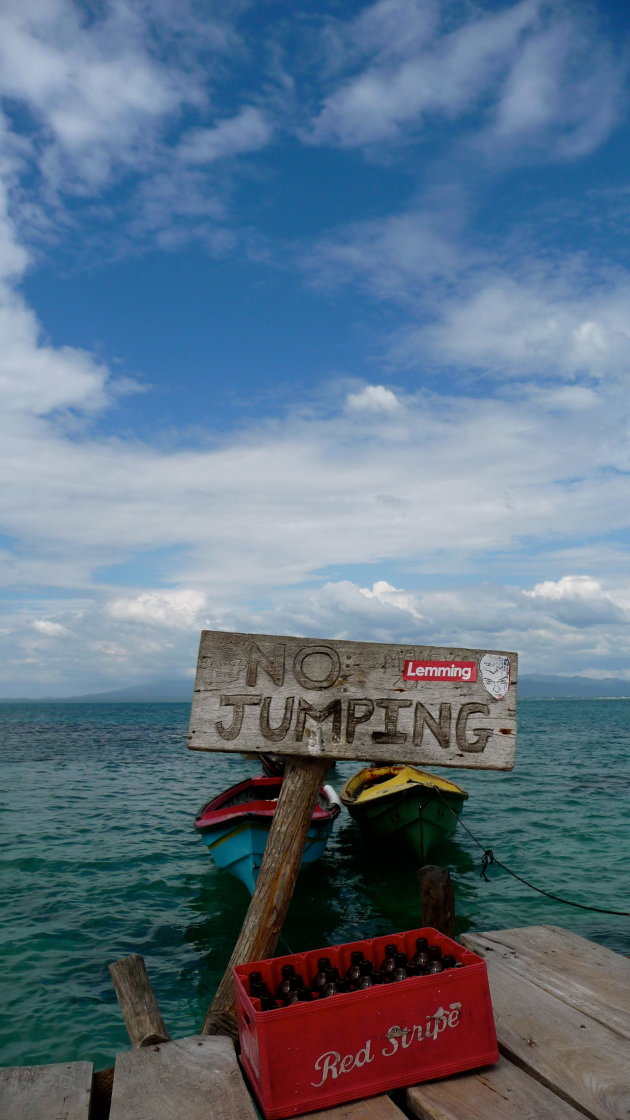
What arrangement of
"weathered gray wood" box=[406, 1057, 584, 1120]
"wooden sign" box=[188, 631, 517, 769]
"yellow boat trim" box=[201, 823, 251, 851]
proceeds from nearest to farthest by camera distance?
"weathered gray wood" box=[406, 1057, 584, 1120] < "wooden sign" box=[188, 631, 517, 769] < "yellow boat trim" box=[201, 823, 251, 851]

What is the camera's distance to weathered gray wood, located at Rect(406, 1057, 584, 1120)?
3434 millimetres

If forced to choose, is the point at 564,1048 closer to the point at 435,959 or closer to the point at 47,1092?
the point at 435,959

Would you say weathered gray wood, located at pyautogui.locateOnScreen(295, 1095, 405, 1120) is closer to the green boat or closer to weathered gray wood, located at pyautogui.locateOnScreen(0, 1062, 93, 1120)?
weathered gray wood, located at pyautogui.locateOnScreen(0, 1062, 93, 1120)

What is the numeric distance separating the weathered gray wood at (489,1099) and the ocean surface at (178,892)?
5.12m

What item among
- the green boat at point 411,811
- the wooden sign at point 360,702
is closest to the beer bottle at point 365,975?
the wooden sign at point 360,702

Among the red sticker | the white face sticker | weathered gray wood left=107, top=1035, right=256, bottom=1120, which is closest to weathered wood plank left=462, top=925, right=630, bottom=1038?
the white face sticker

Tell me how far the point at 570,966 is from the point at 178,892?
952 cm

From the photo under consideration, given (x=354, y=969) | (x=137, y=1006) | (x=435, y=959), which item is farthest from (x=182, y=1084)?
(x=435, y=959)

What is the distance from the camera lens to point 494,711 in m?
5.32

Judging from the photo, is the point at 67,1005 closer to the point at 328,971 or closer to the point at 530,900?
the point at 328,971

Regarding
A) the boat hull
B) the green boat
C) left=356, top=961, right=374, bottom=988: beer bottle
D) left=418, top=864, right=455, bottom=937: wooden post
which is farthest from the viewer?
the green boat

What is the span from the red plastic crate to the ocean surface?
490 centimetres

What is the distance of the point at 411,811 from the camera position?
1409 centimetres

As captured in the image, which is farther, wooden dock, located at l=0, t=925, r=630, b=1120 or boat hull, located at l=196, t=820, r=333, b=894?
A: boat hull, located at l=196, t=820, r=333, b=894
